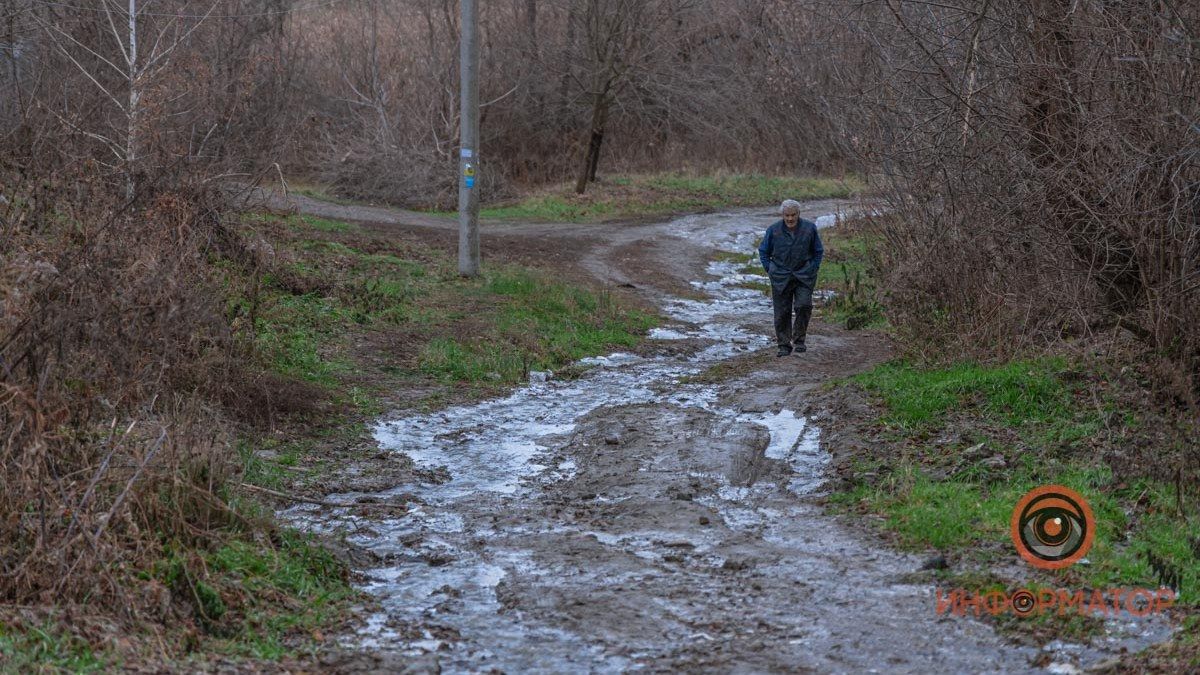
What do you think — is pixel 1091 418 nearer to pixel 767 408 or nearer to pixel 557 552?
pixel 767 408

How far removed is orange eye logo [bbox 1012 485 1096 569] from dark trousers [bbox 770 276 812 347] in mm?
6187

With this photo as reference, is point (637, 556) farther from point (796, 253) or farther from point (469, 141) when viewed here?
point (469, 141)

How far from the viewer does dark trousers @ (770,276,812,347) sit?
13.4 meters

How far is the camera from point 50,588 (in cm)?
523

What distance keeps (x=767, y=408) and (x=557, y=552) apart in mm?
4340

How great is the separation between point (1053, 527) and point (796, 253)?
6739 mm

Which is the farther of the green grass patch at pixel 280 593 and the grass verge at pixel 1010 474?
the grass verge at pixel 1010 474

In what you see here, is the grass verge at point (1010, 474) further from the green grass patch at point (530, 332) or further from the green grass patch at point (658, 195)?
the green grass patch at point (658, 195)

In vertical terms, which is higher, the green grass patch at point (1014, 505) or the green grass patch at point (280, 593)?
the green grass patch at point (1014, 505)

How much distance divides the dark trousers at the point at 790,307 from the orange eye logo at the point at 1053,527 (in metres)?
6.19

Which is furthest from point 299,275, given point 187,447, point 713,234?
point 713,234

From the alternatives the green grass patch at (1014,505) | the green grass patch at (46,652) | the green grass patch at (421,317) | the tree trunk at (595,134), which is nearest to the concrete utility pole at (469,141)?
the green grass patch at (421,317)

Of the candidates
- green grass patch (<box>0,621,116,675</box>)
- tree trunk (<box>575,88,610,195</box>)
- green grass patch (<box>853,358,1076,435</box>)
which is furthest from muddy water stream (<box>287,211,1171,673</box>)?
tree trunk (<box>575,88,610,195</box>)

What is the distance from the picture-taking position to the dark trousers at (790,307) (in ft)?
43.9
